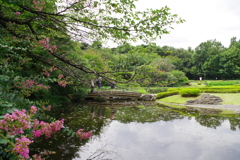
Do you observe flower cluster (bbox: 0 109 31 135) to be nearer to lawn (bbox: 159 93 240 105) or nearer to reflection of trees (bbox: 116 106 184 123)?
reflection of trees (bbox: 116 106 184 123)

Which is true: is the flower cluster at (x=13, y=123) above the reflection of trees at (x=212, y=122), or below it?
above

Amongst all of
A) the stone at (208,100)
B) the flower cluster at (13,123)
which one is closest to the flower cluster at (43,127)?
the flower cluster at (13,123)

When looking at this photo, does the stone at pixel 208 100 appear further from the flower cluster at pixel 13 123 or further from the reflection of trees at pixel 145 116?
the flower cluster at pixel 13 123

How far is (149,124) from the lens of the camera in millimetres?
8672

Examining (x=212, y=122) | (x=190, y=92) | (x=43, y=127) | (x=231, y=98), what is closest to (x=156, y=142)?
(x=212, y=122)

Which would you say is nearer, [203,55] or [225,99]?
[225,99]

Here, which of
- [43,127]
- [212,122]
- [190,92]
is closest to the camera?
[43,127]

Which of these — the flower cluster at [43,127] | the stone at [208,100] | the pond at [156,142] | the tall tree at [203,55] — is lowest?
the pond at [156,142]

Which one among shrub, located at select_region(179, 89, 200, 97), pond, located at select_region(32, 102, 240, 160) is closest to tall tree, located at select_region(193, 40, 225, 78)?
shrub, located at select_region(179, 89, 200, 97)

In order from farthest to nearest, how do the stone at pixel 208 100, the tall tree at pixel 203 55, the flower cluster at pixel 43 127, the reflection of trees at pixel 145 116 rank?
the tall tree at pixel 203 55, the stone at pixel 208 100, the reflection of trees at pixel 145 116, the flower cluster at pixel 43 127

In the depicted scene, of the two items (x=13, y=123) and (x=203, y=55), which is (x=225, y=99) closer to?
(x=13, y=123)

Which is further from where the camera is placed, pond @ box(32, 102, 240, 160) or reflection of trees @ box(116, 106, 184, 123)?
reflection of trees @ box(116, 106, 184, 123)

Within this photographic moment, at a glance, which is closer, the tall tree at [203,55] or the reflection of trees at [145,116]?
the reflection of trees at [145,116]

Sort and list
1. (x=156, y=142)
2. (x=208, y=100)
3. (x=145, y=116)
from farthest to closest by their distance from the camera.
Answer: (x=208, y=100)
(x=145, y=116)
(x=156, y=142)
